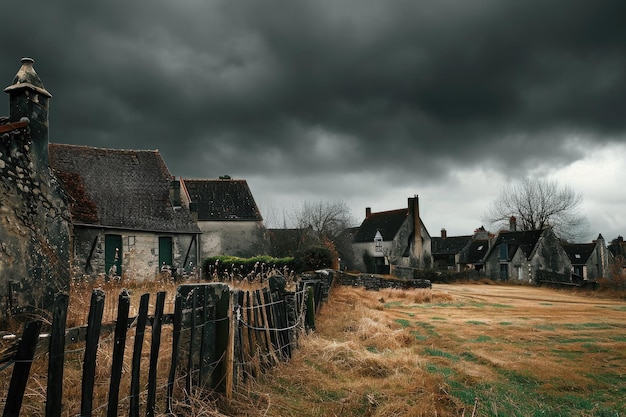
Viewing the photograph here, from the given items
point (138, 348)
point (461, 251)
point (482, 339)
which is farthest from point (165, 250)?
point (461, 251)

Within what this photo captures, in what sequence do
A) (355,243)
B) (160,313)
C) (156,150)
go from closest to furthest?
1. (160,313)
2. (156,150)
3. (355,243)

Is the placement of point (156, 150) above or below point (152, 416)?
above

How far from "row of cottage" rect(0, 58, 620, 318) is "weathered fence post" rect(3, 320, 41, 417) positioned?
20.0 ft

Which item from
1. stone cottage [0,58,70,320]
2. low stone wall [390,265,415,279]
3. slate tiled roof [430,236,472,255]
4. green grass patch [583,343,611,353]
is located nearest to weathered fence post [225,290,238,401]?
stone cottage [0,58,70,320]

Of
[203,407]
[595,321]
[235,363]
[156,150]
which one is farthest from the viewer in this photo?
[156,150]

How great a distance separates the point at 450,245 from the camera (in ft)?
210

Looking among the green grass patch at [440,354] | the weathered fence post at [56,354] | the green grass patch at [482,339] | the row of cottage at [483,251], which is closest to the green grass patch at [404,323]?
the green grass patch at [482,339]

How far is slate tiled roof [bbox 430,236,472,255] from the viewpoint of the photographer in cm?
6250

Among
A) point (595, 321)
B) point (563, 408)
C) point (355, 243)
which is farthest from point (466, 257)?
point (563, 408)

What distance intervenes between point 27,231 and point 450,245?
60.1m

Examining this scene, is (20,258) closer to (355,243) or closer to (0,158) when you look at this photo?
(0,158)

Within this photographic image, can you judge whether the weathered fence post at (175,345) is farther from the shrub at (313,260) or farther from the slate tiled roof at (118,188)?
the slate tiled roof at (118,188)

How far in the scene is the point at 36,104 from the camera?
9.65 meters

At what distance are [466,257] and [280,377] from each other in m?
57.0
